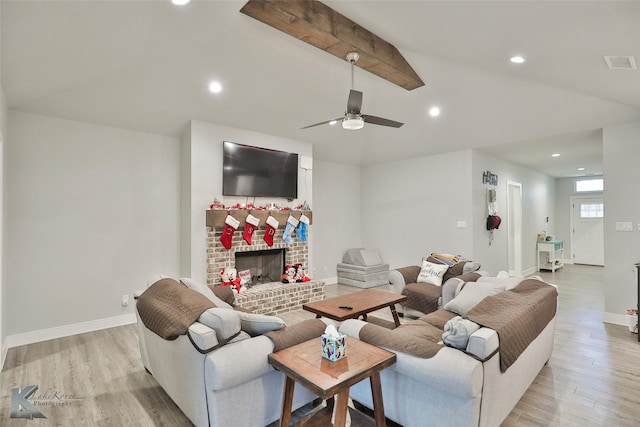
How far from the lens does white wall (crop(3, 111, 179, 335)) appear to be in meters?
3.67

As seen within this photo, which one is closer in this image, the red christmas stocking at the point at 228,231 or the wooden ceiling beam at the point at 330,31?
the wooden ceiling beam at the point at 330,31

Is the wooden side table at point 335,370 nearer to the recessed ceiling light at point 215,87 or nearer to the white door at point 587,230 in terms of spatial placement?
the recessed ceiling light at point 215,87

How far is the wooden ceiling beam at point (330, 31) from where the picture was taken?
2846 millimetres

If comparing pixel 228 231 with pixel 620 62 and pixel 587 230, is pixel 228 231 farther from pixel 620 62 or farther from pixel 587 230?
pixel 587 230

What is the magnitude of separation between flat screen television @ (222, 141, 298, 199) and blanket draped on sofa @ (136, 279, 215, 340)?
2324 millimetres

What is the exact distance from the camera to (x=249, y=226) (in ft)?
15.8

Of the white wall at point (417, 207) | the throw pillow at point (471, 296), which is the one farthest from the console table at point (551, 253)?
the throw pillow at point (471, 296)

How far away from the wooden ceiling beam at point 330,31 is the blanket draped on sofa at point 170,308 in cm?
251

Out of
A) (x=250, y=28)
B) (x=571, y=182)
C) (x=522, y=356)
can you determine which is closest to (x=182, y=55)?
(x=250, y=28)

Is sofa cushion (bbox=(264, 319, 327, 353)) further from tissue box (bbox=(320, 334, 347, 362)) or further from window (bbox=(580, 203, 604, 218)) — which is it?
window (bbox=(580, 203, 604, 218))

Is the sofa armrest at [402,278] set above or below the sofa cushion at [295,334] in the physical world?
below

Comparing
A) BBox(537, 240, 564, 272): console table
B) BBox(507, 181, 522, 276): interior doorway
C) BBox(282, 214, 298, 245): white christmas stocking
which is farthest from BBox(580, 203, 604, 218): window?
BBox(282, 214, 298, 245): white christmas stocking

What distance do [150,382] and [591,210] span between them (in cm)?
1082

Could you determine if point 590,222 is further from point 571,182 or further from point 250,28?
point 250,28
